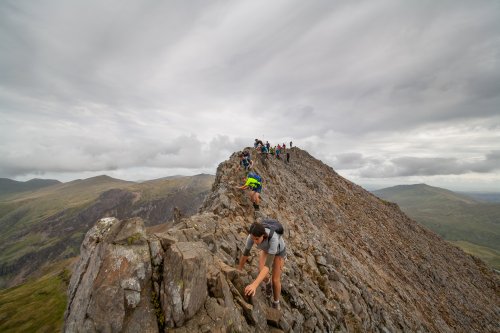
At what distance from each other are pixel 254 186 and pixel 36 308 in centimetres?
15184

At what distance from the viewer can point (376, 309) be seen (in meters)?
25.5

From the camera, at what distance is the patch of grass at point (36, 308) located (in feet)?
320

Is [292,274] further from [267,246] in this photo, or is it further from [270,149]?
[270,149]

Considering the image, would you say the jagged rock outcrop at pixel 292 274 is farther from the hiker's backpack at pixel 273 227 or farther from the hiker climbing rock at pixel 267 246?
the hiker's backpack at pixel 273 227

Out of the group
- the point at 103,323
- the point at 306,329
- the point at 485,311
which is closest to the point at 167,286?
the point at 103,323

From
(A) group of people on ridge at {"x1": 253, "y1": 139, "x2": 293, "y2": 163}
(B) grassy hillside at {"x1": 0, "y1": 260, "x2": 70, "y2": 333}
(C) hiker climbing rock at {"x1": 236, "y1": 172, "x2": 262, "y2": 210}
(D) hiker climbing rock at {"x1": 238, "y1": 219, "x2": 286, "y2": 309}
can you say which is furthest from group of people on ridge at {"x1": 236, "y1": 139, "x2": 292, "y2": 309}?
(B) grassy hillside at {"x1": 0, "y1": 260, "x2": 70, "y2": 333}

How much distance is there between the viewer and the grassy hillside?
3846 inches

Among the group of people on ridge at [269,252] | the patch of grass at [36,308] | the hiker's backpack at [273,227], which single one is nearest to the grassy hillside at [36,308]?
the patch of grass at [36,308]

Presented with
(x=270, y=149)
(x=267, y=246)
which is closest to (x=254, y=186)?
(x=267, y=246)

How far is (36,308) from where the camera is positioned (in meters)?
115

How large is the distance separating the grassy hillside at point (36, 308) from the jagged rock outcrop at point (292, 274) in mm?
108541

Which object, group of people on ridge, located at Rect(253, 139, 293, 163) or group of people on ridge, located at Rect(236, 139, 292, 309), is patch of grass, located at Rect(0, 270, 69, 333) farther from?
group of people on ridge, located at Rect(236, 139, 292, 309)

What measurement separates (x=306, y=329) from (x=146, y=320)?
11.0m

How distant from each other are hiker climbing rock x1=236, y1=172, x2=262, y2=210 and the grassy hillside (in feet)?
359
